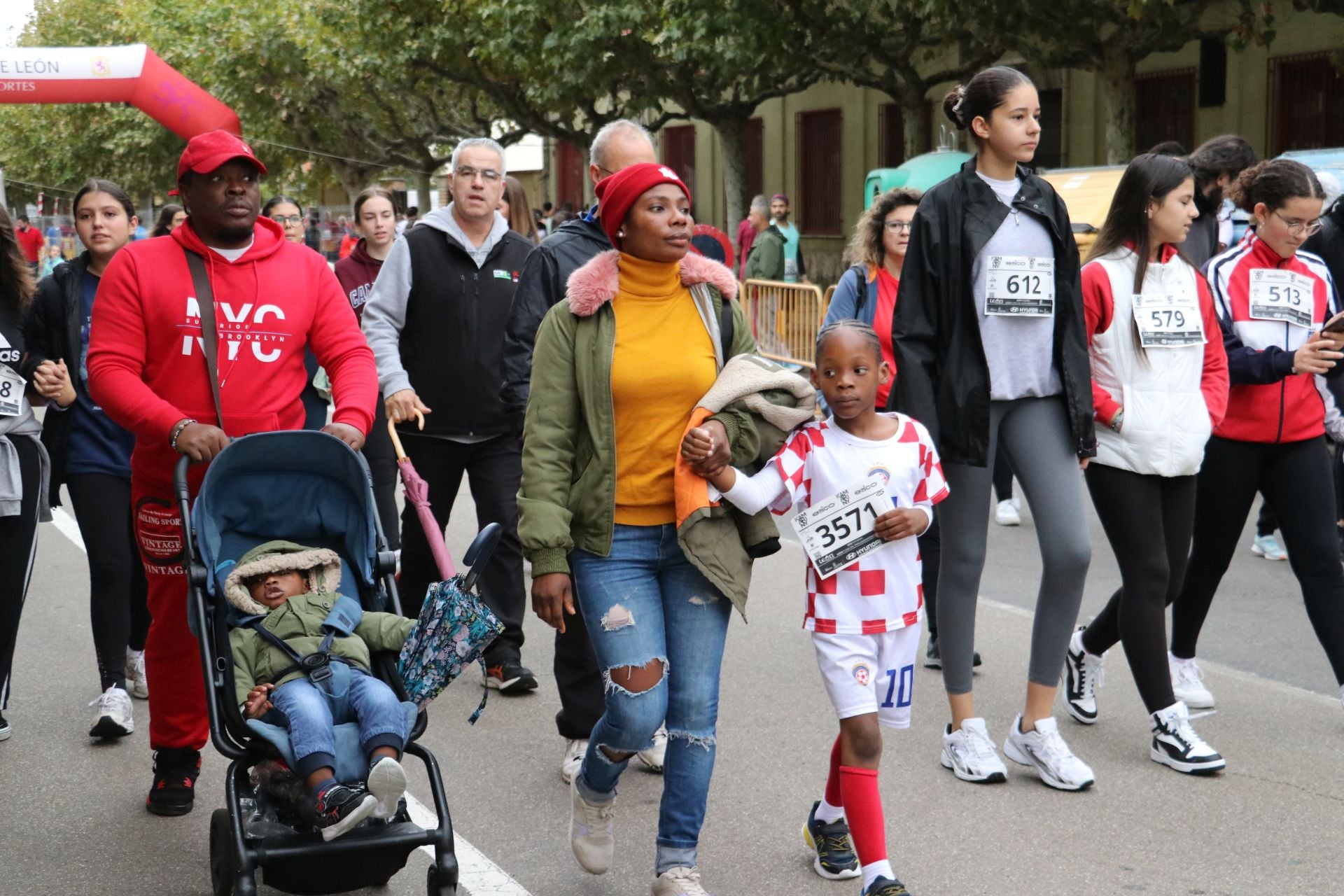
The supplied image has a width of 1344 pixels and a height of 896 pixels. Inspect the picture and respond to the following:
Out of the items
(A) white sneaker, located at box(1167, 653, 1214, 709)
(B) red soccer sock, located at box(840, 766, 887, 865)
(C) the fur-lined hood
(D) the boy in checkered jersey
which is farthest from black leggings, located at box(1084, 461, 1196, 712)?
(C) the fur-lined hood

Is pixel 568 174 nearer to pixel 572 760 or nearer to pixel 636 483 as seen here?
pixel 572 760

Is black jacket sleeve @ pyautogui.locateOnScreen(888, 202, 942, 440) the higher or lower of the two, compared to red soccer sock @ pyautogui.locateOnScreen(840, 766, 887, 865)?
higher

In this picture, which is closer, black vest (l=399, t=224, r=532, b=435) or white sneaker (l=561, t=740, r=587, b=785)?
white sneaker (l=561, t=740, r=587, b=785)

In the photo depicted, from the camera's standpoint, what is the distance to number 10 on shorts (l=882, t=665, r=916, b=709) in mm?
4211

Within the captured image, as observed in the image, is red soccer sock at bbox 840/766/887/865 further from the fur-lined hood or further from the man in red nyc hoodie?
the man in red nyc hoodie

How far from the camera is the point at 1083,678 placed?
5.78 m

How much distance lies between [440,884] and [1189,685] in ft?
10.9

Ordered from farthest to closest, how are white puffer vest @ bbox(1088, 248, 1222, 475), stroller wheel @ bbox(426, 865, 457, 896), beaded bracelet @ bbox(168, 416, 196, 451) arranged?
white puffer vest @ bbox(1088, 248, 1222, 475) → beaded bracelet @ bbox(168, 416, 196, 451) → stroller wheel @ bbox(426, 865, 457, 896)

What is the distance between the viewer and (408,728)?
12.8ft

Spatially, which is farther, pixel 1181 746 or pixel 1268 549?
pixel 1268 549

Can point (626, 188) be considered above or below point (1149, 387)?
above

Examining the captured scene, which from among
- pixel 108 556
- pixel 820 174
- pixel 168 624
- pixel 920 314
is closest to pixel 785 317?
pixel 108 556

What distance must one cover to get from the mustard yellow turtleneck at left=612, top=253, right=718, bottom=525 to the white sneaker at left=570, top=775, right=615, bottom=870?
784 millimetres

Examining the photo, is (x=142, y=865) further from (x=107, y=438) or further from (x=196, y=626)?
(x=107, y=438)
